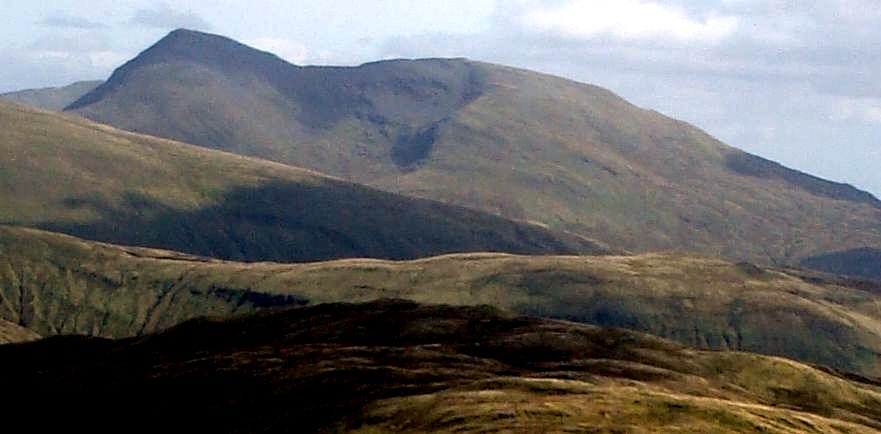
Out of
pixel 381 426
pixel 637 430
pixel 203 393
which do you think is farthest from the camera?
pixel 203 393

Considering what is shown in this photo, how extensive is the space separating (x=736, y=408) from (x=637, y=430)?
60.0 ft

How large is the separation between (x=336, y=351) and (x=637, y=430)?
80.2 meters

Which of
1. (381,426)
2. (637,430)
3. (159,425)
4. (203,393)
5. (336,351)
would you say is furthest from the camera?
(336,351)

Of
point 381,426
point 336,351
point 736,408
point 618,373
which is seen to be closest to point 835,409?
point 618,373

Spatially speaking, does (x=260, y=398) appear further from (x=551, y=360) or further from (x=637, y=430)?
(x=637, y=430)

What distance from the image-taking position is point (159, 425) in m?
166

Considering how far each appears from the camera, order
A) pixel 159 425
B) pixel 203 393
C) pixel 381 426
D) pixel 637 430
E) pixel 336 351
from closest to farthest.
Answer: pixel 637 430, pixel 381 426, pixel 159 425, pixel 203 393, pixel 336 351

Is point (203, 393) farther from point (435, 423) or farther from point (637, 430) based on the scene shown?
point (637, 430)

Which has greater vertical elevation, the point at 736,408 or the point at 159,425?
the point at 736,408

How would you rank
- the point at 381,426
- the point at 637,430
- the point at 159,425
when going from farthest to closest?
1. the point at 159,425
2. the point at 381,426
3. the point at 637,430

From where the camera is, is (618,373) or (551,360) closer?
(618,373)

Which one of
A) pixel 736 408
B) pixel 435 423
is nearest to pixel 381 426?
pixel 435 423

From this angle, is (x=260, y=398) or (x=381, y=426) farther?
(x=260, y=398)

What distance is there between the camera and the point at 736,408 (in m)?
134
